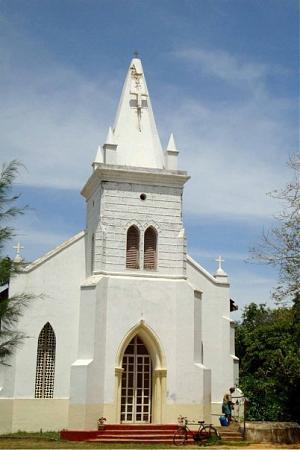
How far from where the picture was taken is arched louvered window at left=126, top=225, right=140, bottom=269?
27.5 metres

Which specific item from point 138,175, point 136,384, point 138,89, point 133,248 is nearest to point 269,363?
point 136,384

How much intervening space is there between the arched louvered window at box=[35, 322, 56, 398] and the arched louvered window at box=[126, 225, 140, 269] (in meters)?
4.38

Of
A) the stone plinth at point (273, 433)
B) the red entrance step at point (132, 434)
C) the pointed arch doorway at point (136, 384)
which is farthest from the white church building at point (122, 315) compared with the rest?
the stone plinth at point (273, 433)

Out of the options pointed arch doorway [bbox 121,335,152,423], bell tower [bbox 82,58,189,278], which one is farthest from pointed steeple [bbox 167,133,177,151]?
pointed arch doorway [bbox 121,335,152,423]

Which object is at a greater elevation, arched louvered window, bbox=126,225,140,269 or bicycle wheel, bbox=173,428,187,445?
arched louvered window, bbox=126,225,140,269

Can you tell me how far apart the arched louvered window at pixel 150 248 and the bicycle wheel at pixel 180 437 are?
279 inches

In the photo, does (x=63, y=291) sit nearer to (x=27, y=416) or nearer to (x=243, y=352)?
(x=27, y=416)

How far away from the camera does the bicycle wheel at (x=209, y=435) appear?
913 inches

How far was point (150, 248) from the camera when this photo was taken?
2791 centimetres

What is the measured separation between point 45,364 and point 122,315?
159 inches

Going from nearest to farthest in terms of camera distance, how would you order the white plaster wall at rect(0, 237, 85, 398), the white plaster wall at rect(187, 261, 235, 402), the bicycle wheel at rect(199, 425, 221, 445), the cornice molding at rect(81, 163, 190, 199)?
1. the bicycle wheel at rect(199, 425, 221, 445)
2. the white plaster wall at rect(0, 237, 85, 398)
3. the cornice molding at rect(81, 163, 190, 199)
4. the white plaster wall at rect(187, 261, 235, 402)

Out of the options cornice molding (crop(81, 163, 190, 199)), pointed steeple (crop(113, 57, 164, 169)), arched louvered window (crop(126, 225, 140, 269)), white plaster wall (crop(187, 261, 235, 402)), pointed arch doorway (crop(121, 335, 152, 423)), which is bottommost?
pointed arch doorway (crop(121, 335, 152, 423))

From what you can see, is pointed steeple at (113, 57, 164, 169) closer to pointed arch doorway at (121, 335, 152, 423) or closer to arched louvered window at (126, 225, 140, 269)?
arched louvered window at (126, 225, 140, 269)

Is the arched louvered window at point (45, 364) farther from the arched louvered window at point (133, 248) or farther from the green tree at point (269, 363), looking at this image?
the green tree at point (269, 363)
